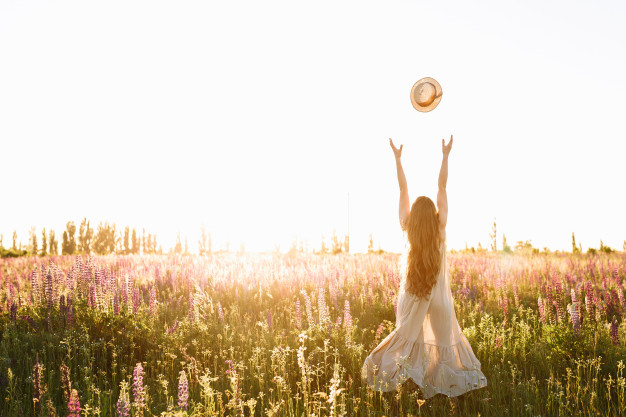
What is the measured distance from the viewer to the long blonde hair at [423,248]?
5.05 m

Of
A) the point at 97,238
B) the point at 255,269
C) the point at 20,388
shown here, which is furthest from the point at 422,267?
the point at 97,238

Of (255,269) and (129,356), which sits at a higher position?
(255,269)

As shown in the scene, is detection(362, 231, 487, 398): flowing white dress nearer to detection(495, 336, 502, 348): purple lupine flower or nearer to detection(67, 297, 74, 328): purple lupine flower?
detection(495, 336, 502, 348): purple lupine flower

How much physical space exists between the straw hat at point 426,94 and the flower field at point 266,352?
3076 millimetres

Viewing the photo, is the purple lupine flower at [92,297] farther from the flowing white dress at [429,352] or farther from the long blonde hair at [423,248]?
the long blonde hair at [423,248]

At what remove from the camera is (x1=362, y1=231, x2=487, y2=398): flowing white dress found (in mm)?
5000

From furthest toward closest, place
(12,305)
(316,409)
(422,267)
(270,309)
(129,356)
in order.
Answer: (270,309), (12,305), (129,356), (422,267), (316,409)

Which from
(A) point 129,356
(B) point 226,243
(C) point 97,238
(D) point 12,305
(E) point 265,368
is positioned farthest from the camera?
(C) point 97,238

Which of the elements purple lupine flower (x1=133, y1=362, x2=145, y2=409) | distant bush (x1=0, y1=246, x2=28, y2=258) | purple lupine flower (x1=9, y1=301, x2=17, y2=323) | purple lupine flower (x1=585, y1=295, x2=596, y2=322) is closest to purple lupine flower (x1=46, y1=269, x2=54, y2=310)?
purple lupine flower (x1=9, y1=301, x2=17, y2=323)

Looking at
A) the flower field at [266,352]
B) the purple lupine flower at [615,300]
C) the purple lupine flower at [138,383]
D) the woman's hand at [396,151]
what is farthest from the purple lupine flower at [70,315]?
the purple lupine flower at [615,300]

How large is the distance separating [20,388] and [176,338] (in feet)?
6.56

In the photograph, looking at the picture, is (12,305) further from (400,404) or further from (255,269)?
(400,404)

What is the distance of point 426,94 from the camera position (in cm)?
589

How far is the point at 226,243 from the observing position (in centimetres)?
2980
